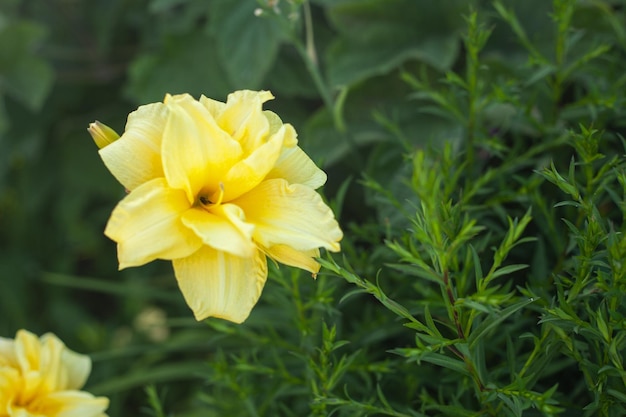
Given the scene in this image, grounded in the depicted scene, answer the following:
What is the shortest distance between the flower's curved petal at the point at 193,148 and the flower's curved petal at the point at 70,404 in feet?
0.58

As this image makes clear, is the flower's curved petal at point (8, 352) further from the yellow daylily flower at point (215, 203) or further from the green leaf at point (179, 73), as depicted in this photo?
the green leaf at point (179, 73)

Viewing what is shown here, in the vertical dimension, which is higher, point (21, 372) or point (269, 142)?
point (269, 142)

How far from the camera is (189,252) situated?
42 cm

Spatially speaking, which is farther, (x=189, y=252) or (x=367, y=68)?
(x=367, y=68)

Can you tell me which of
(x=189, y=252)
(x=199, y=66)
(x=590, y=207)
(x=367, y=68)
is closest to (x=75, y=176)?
(x=199, y=66)

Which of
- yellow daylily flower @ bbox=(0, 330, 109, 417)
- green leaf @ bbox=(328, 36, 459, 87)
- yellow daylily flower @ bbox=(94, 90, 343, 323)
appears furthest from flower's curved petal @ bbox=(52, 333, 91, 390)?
green leaf @ bbox=(328, 36, 459, 87)

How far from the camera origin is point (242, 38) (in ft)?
2.87

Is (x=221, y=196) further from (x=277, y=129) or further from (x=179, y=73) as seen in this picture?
(x=179, y=73)

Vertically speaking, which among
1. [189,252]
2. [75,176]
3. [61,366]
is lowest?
[75,176]

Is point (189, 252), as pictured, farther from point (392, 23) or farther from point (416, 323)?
point (392, 23)

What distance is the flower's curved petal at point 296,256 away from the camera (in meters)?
0.43

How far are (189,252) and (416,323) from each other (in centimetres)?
13

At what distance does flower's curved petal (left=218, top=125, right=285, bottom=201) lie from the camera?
422mm

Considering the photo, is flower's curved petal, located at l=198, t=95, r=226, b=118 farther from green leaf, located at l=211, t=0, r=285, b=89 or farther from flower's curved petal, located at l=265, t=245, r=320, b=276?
green leaf, located at l=211, t=0, r=285, b=89
